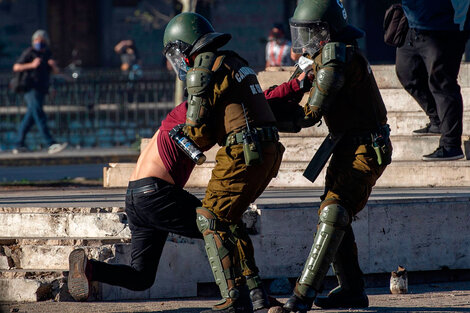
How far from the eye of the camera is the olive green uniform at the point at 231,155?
16.6 feet

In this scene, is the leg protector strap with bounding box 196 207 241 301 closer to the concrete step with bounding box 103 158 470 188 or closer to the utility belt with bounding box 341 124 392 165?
the utility belt with bounding box 341 124 392 165

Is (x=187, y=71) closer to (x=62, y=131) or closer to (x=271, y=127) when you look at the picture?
(x=271, y=127)

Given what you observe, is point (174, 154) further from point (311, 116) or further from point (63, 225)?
point (63, 225)

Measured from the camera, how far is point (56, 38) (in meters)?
30.4

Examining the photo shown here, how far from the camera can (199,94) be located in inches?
198

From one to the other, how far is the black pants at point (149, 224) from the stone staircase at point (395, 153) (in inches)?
122

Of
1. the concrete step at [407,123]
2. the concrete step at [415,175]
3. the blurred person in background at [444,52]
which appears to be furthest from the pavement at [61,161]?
the blurred person in background at [444,52]

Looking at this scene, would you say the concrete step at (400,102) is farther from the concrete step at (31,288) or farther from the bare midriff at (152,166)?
the bare midriff at (152,166)

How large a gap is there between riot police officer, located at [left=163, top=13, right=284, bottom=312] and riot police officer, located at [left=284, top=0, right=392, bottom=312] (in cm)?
29

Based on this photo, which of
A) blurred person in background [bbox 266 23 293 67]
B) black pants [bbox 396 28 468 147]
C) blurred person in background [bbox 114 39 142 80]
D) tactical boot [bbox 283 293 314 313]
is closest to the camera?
tactical boot [bbox 283 293 314 313]

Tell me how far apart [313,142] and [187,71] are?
3.91m

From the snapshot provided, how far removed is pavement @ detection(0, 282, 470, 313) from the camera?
576 cm

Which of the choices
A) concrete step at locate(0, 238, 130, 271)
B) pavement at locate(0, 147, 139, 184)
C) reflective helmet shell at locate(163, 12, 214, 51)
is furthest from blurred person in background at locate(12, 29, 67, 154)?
reflective helmet shell at locate(163, 12, 214, 51)

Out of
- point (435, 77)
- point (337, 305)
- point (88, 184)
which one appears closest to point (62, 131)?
point (88, 184)
